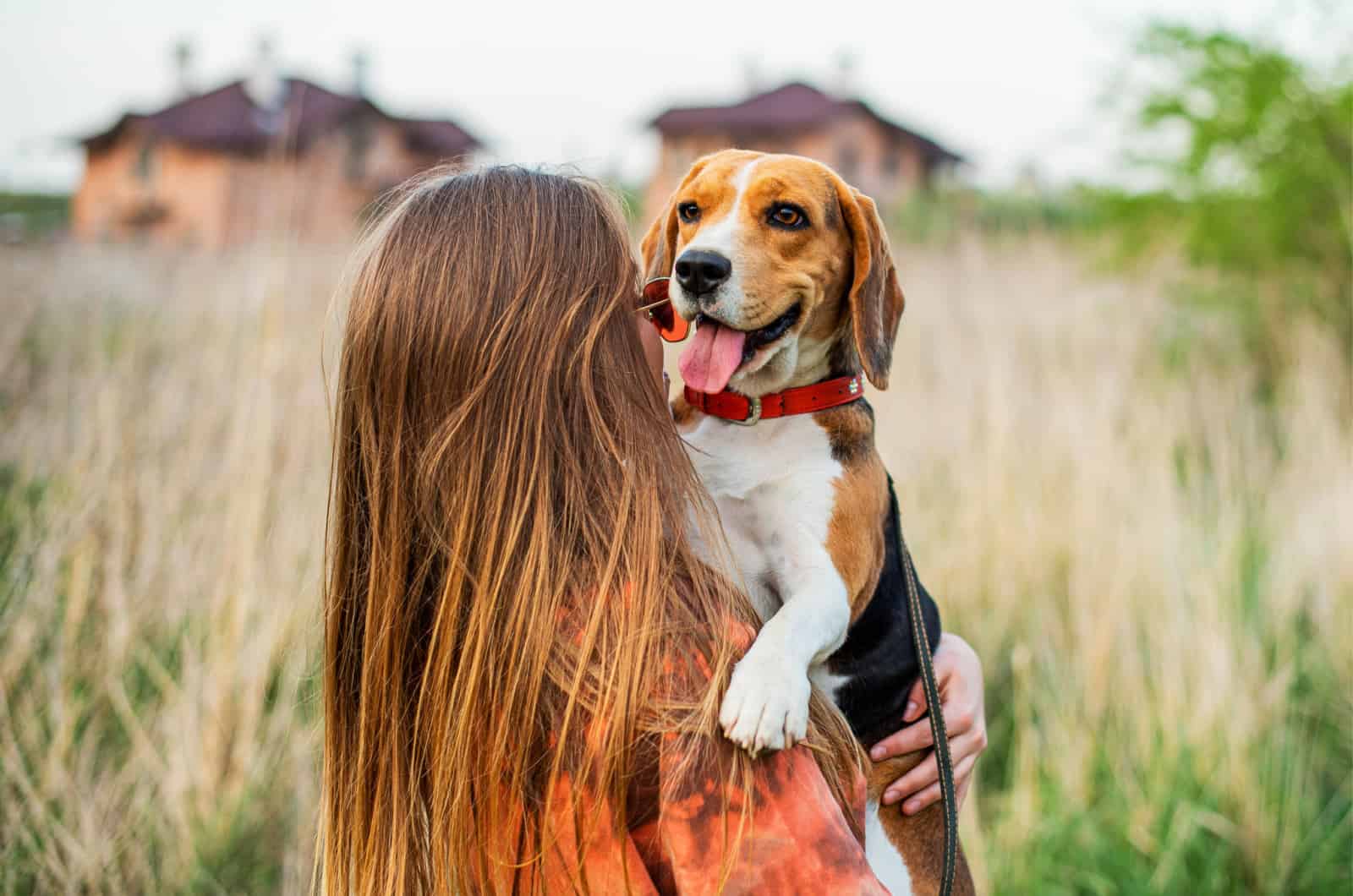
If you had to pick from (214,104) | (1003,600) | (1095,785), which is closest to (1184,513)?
(1003,600)

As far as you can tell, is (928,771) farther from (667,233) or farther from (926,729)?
(667,233)

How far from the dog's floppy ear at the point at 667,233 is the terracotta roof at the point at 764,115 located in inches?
908

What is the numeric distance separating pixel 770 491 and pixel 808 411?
0.17 meters

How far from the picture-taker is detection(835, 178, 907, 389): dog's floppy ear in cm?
197

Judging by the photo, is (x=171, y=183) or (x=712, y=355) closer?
(x=712, y=355)

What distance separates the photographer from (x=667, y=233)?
7.17 feet

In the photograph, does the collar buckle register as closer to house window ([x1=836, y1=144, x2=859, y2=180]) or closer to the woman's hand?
the woman's hand

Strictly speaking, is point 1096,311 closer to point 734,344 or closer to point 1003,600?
point 1003,600

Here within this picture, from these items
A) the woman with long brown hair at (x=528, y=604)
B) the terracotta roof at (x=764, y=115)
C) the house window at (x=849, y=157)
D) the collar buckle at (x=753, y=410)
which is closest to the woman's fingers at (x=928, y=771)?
the woman with long brown hair at (x=528, y=604)

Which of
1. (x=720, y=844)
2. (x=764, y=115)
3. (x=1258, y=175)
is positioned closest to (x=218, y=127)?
(x=764, y=115)

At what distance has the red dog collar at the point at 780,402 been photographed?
196cm

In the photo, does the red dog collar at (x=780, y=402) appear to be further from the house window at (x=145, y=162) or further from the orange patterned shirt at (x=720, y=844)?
the house window at (x=145, y=162)

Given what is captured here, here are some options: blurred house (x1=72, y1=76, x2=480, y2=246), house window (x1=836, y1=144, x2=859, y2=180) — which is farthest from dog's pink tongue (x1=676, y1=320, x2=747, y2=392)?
house window (x1=836, y1=144, x2=859, y2=180)

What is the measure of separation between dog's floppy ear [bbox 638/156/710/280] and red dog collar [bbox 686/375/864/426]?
314 millimetres
